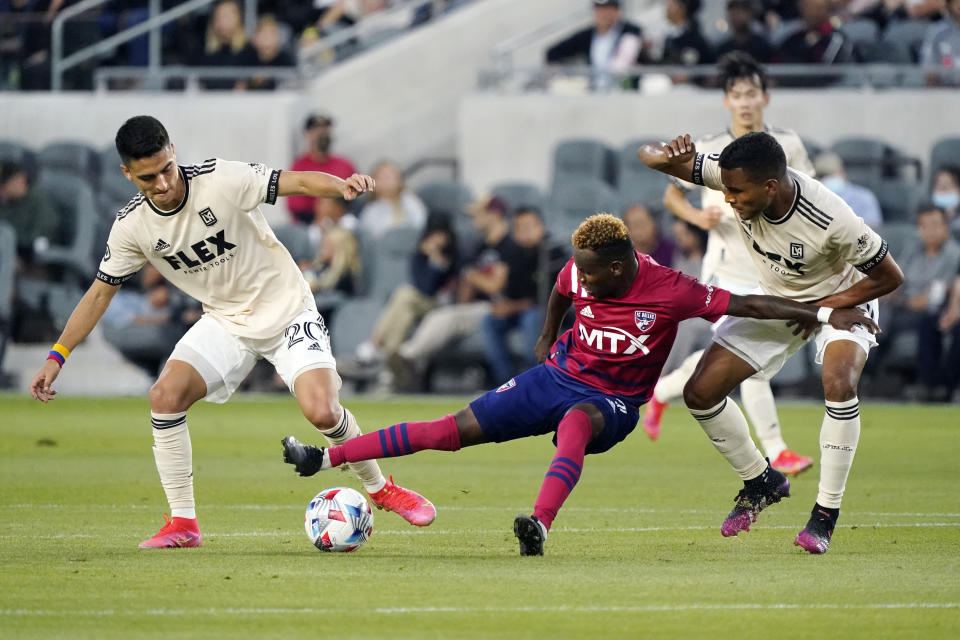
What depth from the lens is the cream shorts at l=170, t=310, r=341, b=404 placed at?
7871 mm

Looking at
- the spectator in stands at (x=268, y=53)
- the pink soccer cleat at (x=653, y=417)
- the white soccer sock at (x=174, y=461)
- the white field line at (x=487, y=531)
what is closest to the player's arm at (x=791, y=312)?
the white field line at (x=487, y=531)

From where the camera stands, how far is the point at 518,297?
17.4 metres

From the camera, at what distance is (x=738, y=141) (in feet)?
24.6

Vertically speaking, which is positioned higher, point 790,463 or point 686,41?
point 686,41

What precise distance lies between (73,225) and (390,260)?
13.3ft

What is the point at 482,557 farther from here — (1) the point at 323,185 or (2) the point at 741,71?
(2) the point at 741,71

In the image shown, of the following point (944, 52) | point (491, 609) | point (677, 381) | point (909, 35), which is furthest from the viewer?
point (909, 35)

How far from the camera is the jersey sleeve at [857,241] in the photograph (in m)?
7.57

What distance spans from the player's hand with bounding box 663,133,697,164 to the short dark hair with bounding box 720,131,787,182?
14.0 inches

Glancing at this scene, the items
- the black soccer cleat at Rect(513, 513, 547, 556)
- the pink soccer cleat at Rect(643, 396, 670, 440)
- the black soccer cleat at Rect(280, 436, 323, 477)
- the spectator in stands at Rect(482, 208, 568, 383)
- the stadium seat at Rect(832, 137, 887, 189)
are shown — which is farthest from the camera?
the stadium seat at Rect(832, 137, 887, 189)

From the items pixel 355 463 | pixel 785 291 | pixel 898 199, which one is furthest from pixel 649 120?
pixel 355 463

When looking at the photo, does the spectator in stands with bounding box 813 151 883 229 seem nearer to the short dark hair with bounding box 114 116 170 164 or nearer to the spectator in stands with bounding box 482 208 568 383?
the spectator in stands with bounding box 482 208 568 383

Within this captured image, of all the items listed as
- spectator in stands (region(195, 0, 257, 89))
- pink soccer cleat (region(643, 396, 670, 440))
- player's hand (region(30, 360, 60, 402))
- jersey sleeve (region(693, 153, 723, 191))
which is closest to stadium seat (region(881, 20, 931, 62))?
spectator in stands (region(195, 0, 257, 89))

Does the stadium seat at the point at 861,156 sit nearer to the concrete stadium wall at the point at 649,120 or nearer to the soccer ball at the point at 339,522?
the concrete stadium wall at the point at 649,120
